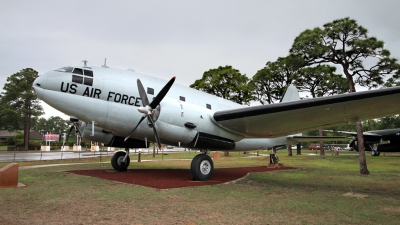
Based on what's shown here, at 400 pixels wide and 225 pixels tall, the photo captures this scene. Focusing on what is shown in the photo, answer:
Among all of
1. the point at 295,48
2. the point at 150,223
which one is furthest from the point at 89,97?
the point at 295,48

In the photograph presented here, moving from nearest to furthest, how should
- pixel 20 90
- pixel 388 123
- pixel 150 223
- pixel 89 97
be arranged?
pixel 150 223 < pixel 89 97 < pixel 20 90 < pixel 388 123

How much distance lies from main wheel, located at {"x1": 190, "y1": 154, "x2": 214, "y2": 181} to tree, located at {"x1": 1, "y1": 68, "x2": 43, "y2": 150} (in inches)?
2159

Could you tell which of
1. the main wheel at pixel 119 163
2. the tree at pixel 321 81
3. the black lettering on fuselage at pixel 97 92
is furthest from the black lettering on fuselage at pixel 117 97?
the tree at pixel 321 81

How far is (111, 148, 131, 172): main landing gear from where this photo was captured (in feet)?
51.0

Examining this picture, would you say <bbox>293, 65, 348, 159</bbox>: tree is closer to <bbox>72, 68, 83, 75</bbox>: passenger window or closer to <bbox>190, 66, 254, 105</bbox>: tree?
<bbox>190, 66, 254, 105</bbox>: tree

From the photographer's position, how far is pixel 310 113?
1045 centimetres

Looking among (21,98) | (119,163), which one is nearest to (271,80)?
(119,163)

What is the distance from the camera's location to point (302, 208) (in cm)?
707

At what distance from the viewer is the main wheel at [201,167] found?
11.7 meters

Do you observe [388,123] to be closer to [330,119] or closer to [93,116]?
[330,119]

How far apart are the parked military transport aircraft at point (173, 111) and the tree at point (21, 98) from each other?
173 ft

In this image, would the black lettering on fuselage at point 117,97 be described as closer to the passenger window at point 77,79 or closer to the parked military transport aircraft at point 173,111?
the parked military transport aircraft at point 173,111

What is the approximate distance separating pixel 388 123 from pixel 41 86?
2951 inches

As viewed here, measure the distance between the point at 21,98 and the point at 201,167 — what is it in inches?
2283
